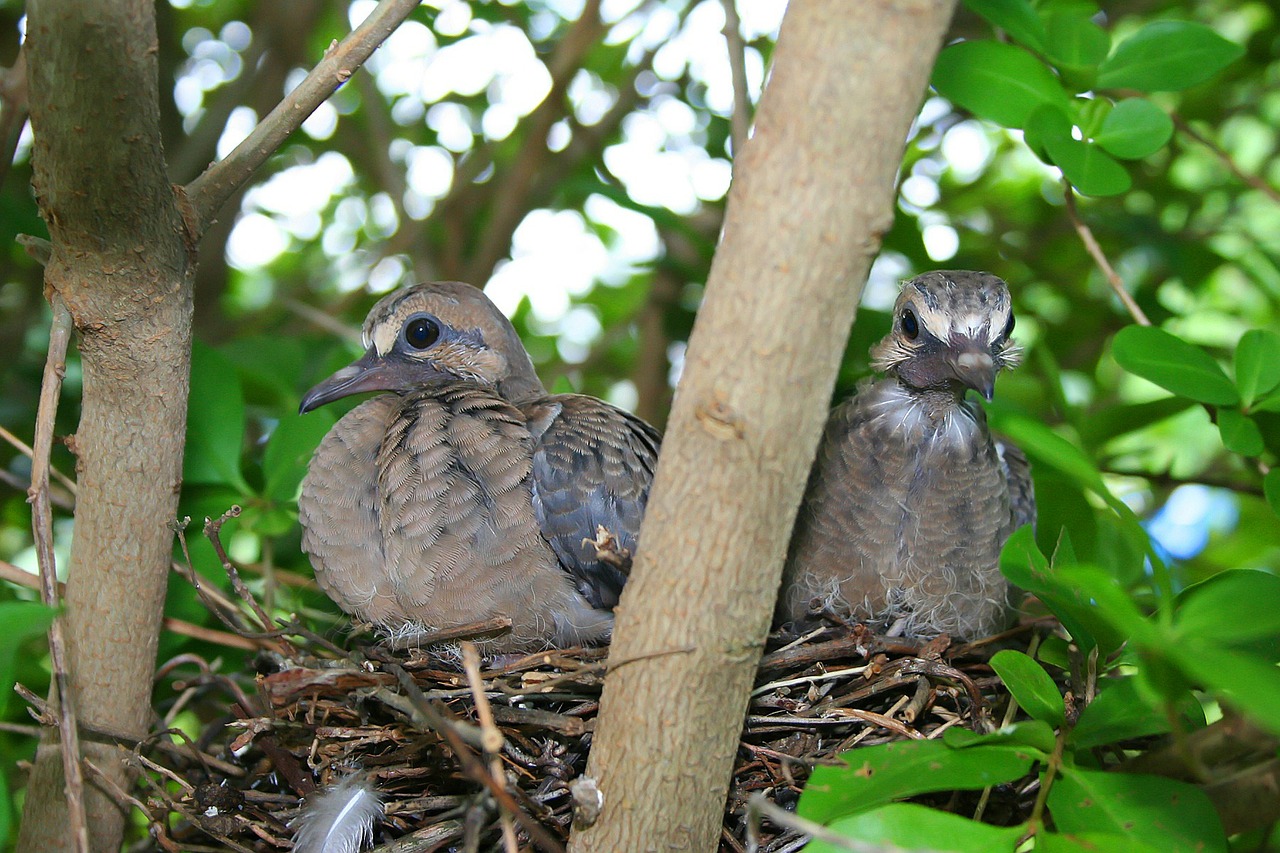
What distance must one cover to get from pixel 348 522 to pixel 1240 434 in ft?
4.49

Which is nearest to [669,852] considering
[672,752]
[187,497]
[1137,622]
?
[672,752]

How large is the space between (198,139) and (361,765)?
5.37 ft

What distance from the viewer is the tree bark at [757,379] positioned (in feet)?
3.00

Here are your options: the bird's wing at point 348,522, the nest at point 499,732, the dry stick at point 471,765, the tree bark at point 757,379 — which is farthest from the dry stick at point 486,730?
the bird's wing at point 348,522

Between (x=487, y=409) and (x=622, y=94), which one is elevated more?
(x=622, y=94)

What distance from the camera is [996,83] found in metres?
1.39

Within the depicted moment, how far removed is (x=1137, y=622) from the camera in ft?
2.56

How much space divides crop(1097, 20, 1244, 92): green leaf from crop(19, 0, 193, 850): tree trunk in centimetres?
126

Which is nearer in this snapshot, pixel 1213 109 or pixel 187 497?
pixel 187 497

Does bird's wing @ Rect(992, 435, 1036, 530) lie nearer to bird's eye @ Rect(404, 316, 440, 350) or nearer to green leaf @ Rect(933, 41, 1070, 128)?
green leaf @ Rect(933, 41, 1070, 128)

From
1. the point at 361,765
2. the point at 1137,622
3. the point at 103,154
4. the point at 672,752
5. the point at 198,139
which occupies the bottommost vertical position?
the point at 361,765

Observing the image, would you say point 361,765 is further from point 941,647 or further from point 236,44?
point 236,44

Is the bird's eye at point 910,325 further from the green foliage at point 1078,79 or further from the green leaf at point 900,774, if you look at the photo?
the green leaf at point 900,774

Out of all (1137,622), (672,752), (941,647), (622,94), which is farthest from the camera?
(622,94)
